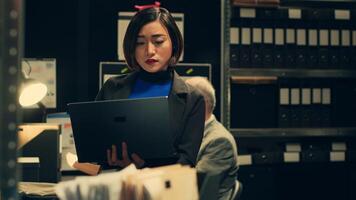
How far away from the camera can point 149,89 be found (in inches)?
71.3

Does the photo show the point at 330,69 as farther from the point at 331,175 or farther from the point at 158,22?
the point at 158,22

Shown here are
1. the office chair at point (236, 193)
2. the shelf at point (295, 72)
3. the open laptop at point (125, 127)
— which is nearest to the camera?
the open laptop at point (125, 127)

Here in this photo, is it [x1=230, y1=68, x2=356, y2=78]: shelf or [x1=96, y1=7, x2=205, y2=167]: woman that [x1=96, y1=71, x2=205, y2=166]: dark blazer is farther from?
[x1=230, y1=68, x2=356, y2=78]: shelf

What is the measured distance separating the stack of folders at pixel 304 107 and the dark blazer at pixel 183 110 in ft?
6.93

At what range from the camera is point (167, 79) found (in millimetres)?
1847

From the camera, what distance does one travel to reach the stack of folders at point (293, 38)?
378cm

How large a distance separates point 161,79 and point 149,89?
0.17 feet

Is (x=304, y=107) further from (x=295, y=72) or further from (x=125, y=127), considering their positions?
(x=125, y=127)

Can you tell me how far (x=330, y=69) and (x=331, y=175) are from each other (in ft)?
2.36

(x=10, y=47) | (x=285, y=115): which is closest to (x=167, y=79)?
(x=10, y=47)

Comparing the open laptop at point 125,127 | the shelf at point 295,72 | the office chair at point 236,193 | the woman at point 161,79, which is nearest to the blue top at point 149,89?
the woman at point 161,79

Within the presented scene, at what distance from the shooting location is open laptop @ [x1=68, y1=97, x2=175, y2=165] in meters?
1.52

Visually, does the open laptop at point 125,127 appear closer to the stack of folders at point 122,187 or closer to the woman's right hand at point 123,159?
the woman's right hand at point 123,159

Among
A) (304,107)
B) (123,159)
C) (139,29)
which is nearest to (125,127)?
(123,159)
